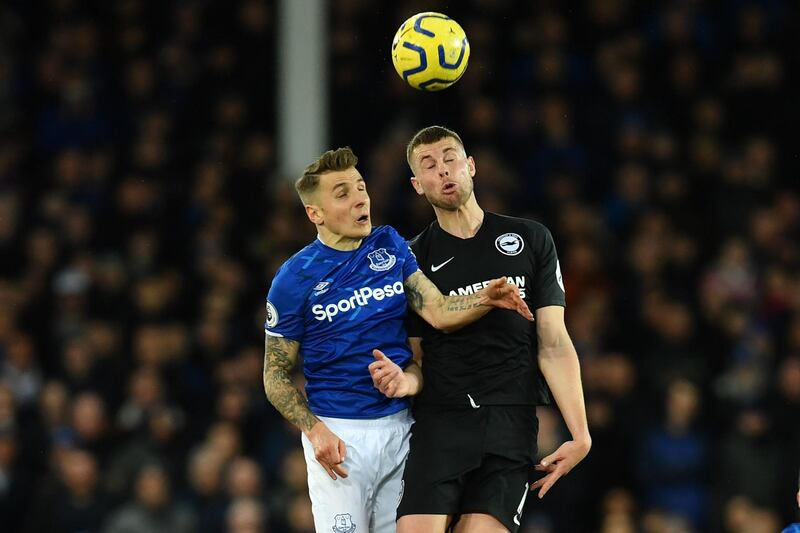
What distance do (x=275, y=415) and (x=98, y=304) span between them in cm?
223

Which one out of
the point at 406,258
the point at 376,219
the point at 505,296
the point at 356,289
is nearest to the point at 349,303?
the point at 356,289

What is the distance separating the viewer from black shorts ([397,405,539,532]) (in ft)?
18.8

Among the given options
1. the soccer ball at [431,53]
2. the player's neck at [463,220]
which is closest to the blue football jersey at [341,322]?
the player's neck at [463,220]

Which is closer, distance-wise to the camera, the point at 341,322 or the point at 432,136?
the point at 341,322

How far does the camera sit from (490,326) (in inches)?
233

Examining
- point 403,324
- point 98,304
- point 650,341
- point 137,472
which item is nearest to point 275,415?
point 137,472

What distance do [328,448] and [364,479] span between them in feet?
1.00

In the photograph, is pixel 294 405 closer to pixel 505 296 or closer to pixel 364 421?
pixel 364 421

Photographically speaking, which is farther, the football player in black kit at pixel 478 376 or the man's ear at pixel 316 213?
the man's ear at pixel 316 213

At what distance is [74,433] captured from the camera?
1152 centimetres

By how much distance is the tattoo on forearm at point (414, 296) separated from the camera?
5.91 m

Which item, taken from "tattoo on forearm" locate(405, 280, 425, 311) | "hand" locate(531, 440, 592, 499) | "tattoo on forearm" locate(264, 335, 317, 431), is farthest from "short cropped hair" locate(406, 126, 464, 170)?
"hand" locate(531, 440, 592, 499)

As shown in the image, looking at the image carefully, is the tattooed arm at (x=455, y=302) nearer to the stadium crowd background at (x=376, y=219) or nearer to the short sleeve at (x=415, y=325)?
the short sleeve at (x=415, y=325)

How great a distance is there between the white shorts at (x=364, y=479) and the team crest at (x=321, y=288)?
1.85 ft
